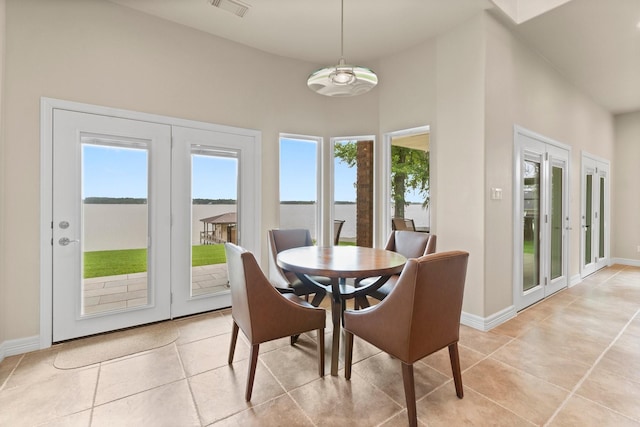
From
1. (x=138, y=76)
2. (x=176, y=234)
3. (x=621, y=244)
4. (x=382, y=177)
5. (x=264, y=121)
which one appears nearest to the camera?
(x=138, y=76)

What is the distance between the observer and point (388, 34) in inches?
133

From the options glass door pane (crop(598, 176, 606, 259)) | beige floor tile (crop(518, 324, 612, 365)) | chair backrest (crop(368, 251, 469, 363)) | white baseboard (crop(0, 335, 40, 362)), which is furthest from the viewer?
glass door pane (crop(598, 176, 606, 259))

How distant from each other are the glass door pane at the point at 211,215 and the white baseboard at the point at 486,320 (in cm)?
263

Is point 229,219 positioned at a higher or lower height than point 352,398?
higher

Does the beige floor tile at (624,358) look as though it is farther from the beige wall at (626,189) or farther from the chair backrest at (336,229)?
the beige wall at (626,189)

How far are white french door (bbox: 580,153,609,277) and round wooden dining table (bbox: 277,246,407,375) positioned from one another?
447cm

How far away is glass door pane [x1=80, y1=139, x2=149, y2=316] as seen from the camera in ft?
8.99

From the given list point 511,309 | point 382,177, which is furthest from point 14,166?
point 511,309

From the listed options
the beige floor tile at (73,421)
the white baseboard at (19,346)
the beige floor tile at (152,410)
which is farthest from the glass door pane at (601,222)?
the white baseboard at (19,346)

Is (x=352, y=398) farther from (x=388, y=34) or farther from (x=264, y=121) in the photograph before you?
(x=388, y=34)

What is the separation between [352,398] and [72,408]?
1677mm

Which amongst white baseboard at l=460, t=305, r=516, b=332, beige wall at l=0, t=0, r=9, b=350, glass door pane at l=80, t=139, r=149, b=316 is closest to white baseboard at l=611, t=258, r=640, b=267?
white baseboard at l=460, t=305, r=516, b=332

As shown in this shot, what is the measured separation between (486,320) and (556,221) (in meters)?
2.36

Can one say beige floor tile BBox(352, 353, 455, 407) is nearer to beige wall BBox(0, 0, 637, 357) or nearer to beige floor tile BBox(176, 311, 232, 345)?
beige wall BBox(0, 0, 637, 357)
